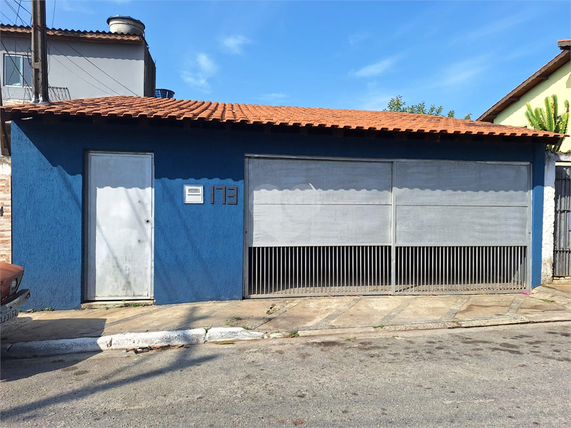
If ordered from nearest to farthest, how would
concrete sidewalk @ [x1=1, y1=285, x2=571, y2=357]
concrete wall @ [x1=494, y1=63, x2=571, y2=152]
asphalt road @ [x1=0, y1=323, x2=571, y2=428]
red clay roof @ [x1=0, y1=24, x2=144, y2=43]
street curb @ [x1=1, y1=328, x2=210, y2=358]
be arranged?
asphalt road @ [x1=0, y1=323, x2=571, y2=428], street curb @ [x1=1, y1=328, x2=210, y2=358], concrete sidewalk @ [x1=1, y1=285, x2=571, y2=357], concrete wall @ [x1=494, y1=63, x2=571, y2=152], red clay roof @ [x1=0, y1=24, x2=144, y2=43]

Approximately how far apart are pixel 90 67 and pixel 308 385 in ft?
50.3

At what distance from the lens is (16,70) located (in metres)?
14.2

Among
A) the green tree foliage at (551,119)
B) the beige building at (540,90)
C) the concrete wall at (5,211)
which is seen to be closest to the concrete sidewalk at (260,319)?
the concrete wall at (5,211)

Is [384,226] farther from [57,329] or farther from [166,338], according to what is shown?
[57,329]

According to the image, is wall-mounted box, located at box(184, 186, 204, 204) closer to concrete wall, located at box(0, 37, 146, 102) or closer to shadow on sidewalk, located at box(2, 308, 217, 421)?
shadow on sidewalk, located at box(2, 308, 217, 421)

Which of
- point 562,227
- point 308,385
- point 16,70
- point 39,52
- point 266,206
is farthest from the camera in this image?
point 16,70

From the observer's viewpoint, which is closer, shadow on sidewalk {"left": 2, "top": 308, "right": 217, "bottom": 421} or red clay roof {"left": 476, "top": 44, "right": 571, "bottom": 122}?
shadow on sidewalk {"left": 2, "top": 308, "right": 217, "bottom": 421}

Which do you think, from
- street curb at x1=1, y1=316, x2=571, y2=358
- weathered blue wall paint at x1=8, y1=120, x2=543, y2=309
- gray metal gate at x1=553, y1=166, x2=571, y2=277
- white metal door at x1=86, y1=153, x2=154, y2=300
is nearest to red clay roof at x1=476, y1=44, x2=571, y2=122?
gray metal gate at x1=553, y1=166, x2=571, y2=277

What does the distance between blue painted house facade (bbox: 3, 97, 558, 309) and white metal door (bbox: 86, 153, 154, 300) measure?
24 millimetres

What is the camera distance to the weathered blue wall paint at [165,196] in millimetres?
6098

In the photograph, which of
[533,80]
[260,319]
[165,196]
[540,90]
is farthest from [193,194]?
[540,90]

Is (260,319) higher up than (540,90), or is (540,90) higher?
(540,90)

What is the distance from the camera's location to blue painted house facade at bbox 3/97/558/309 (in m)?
6.15

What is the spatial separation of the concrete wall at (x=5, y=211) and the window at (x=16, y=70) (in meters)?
10.3
